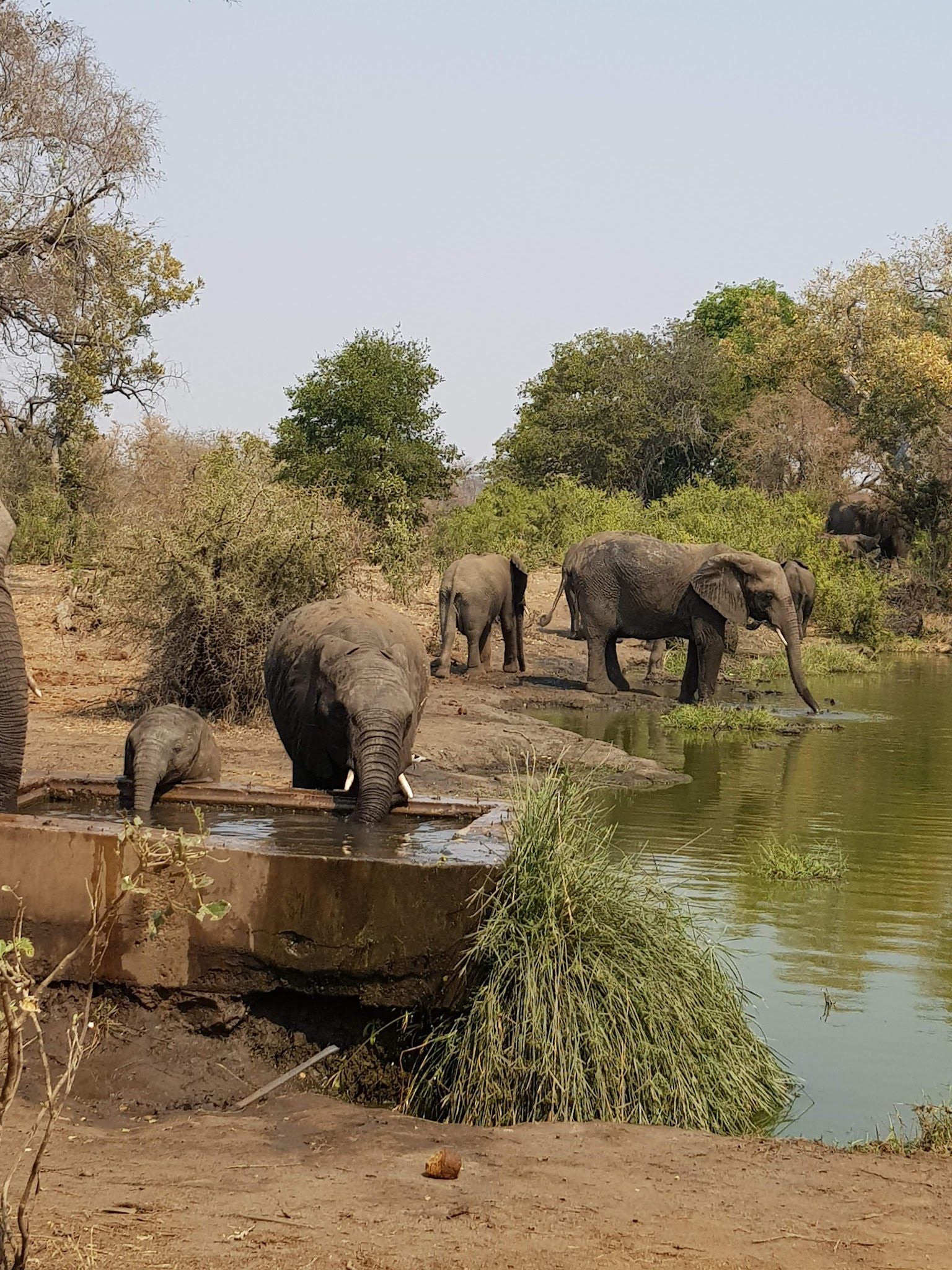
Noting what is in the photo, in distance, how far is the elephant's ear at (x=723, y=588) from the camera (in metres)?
20.5

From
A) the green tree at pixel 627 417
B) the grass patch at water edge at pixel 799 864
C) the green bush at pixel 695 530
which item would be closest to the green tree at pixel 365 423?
the green bush at pixel 695 530

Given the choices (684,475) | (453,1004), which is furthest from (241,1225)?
(684,475)

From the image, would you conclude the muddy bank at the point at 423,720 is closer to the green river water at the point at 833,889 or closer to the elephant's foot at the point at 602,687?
the elephant's foot at the point at 602,687

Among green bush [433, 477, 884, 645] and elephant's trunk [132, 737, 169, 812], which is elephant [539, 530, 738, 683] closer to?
green bush [433, 477, 884, 645]

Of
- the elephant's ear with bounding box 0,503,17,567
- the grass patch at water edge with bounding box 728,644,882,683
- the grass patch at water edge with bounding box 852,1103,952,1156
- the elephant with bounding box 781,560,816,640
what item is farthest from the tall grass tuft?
the elephant with bounding box 781,560,816,640

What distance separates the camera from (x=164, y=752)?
863 cm

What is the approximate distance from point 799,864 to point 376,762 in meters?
3.84

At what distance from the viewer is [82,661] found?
18.2 metres

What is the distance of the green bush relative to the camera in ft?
95.0

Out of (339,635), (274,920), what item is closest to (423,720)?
(339,635)

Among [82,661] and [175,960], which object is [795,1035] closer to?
[175,960]

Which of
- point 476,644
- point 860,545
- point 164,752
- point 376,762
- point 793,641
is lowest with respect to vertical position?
point 164,752

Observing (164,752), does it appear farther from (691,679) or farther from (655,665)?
(655,665)

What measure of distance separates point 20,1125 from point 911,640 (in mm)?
28089
